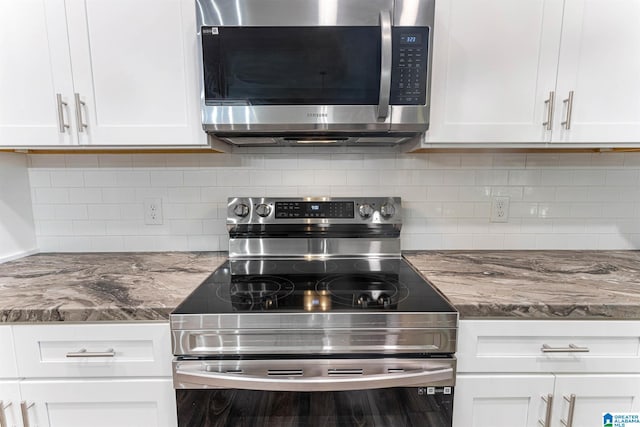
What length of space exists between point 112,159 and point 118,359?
92 cm

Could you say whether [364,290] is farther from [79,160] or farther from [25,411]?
[79,160]

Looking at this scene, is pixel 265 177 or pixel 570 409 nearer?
pixel 570 409

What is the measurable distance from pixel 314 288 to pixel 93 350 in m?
0.69

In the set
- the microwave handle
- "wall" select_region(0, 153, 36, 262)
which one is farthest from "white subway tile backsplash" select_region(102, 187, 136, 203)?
the microwave handle

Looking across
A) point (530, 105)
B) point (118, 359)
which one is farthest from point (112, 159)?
point (530, 105)

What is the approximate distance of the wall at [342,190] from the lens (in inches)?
58.1

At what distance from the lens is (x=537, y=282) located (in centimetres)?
110

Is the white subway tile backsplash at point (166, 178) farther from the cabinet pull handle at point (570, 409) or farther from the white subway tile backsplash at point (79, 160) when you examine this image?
the cabinet pull handle at point (570, 409)

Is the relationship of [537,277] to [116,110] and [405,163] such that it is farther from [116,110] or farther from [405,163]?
[116,110]

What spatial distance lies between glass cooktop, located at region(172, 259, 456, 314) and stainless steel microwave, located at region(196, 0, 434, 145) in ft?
1.79

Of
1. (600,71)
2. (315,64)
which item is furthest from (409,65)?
(600,71)

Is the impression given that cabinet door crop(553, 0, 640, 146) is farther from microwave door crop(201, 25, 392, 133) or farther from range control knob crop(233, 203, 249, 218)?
range control knob crop(233, 203, 249, 218)

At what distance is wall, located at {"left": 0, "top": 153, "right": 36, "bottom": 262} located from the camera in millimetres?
1343

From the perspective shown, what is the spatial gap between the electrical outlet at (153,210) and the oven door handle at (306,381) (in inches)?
32.8
